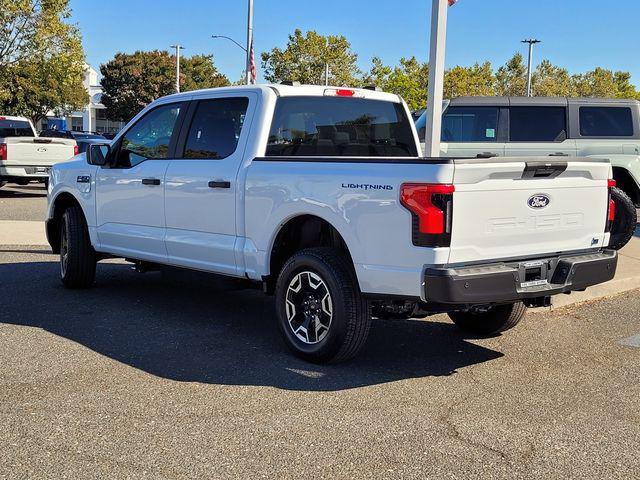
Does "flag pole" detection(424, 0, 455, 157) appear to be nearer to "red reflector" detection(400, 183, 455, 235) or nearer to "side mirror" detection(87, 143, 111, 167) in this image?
"side mirror" detection(87, 143, 111, 167)

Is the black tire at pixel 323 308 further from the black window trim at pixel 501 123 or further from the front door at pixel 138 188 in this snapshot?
the black window trim at pixel 501 123

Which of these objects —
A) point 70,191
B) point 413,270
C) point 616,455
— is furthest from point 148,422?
point 70,191

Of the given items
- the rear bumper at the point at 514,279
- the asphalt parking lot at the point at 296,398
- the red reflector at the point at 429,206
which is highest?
the red reflector at the point at 429,206

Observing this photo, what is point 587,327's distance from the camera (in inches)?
263

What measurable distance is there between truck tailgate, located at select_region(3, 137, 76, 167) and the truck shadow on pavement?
10588 mm

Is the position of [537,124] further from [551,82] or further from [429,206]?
[551,82]

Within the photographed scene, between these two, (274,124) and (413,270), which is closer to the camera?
(413,270)

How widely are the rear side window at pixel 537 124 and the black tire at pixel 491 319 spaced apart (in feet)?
25.9

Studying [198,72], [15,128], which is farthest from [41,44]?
[198,72]

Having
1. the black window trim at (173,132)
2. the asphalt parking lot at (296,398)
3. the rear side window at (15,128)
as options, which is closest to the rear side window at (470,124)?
the asphalt parking lot at (296,398)

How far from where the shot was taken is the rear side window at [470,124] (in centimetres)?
1361

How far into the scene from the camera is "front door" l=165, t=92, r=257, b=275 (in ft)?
19.3

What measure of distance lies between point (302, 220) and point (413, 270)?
119 centimetres

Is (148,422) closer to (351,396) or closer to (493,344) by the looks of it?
(351,396)
